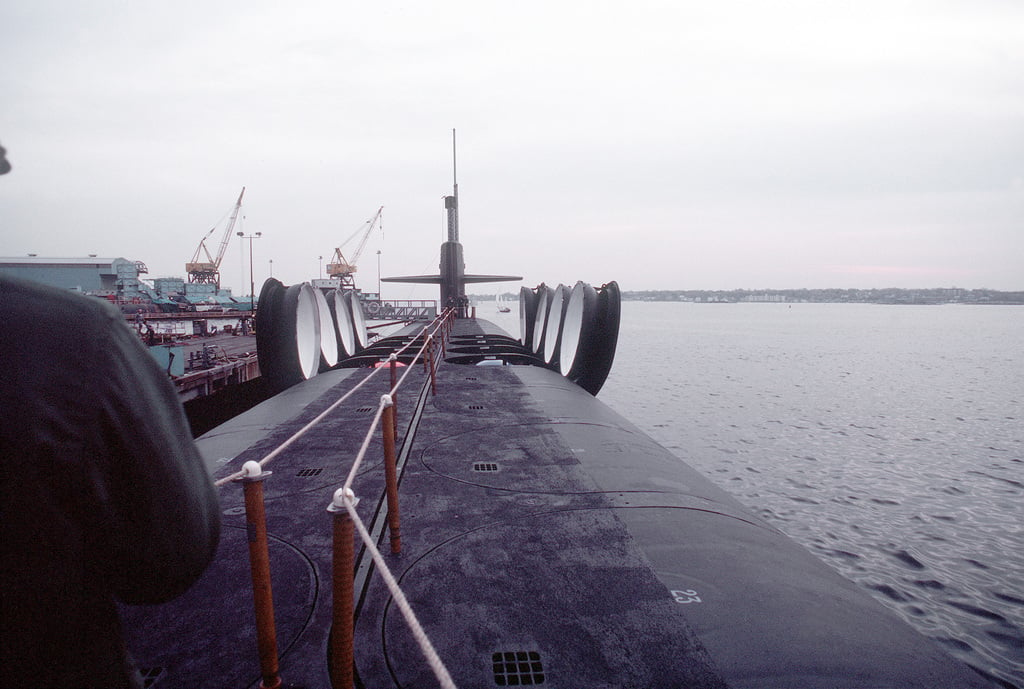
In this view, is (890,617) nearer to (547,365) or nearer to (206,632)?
(206,632)

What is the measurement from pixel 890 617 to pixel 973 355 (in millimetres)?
71485

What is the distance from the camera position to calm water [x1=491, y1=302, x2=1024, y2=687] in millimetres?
11375

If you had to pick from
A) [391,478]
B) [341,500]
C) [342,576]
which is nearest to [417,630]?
[342,576]

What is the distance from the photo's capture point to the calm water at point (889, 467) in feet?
37.3

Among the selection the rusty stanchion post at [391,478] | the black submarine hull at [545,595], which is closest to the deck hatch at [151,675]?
the black submarine hull at [545,595]

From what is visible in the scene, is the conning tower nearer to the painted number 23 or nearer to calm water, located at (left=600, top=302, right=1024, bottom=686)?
calm water, located at (left=600, top=302, right=1024, bottom=686)

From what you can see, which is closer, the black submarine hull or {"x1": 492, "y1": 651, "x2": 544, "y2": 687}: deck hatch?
{"x1": 492, "y1": 651, "x2": 544, "y2": 687}: deck hatch

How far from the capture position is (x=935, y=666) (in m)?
3.76

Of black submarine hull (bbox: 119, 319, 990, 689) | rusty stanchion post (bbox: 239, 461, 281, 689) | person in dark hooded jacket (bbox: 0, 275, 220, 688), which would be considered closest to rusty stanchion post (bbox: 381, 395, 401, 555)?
black submarine hull (bbox: 119, 319, 990, 689)

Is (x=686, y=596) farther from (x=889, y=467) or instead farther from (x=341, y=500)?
(x=889, y=467)

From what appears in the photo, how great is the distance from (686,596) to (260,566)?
3.07 m

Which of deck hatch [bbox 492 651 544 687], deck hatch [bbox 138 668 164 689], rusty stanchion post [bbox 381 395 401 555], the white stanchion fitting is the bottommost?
deck hatch [bbox 492 651 544 687]

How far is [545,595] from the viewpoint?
421 centimetres

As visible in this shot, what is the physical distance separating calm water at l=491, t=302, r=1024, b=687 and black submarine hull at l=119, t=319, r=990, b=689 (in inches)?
293
